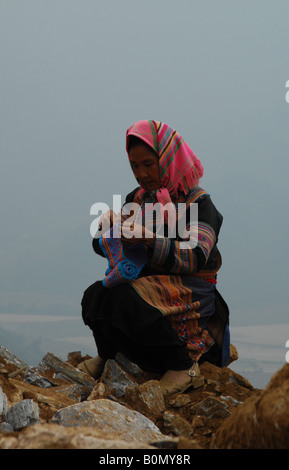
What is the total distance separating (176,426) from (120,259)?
1582 millimetres

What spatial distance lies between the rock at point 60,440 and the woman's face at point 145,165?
→ 3412mm

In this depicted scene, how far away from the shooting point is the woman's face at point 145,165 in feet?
17.1

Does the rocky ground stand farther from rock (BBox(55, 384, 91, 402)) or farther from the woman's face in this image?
the woman's face

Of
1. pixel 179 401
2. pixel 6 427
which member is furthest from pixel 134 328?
pixel 6 427

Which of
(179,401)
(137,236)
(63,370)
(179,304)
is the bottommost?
(179,401)

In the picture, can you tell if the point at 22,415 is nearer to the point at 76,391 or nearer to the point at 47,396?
the point at 47,396

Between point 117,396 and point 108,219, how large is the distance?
1.69 m

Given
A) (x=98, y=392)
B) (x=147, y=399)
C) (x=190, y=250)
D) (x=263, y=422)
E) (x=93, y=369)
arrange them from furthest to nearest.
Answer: (x=93, y=369), (x=190, y=250), (x=98, y=392), (x=147, y=399), (x=263, y=422)

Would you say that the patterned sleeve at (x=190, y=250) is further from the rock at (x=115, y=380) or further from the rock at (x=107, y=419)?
the rock at (x=107, y=419)

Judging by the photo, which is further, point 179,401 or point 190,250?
point 190,250

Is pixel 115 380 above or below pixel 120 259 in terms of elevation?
below

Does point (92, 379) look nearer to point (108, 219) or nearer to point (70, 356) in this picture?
point (70, 356)

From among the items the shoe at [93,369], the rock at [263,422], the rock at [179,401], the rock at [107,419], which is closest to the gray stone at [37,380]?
the shoe at [93,369]

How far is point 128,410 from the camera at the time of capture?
3.84 meters
